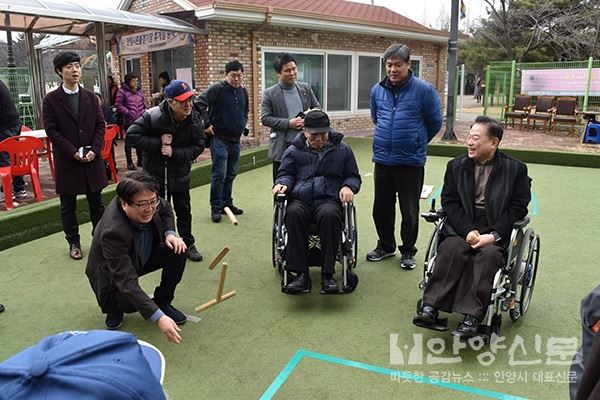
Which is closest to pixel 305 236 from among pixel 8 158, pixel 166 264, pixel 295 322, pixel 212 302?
pixel 295 322

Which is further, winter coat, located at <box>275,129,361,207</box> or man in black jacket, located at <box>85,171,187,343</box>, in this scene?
winter coat, located at <box>275,129,361,207</box>

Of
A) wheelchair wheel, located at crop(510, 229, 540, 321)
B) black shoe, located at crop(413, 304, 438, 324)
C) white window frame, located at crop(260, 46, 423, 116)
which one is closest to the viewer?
black shoe, located at crop(413, 304, 438, 324)

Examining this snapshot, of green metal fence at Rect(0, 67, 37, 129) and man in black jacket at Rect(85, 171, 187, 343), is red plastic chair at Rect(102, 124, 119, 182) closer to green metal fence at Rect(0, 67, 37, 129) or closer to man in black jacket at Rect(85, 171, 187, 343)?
man in black jacket at Rect(85, 171, 187, 343)

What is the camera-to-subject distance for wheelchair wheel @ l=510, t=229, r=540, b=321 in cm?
250

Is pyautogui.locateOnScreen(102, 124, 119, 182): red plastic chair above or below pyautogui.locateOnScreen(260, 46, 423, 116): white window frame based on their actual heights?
below

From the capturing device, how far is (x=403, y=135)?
3207 millimetres

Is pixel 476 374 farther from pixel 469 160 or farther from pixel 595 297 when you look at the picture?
pixel 595 297

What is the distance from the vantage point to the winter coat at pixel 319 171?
3.01 meters

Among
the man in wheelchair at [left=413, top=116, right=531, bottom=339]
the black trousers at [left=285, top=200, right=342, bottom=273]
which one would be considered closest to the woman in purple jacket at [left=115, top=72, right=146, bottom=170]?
the black trousers at [left=285, top=200, right=342, bottom=273]

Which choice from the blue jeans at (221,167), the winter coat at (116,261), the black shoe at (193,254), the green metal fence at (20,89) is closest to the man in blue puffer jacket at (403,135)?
the black shoe at (193,254)

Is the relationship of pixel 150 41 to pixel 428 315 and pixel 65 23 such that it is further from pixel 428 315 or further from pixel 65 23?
pixel 428 315

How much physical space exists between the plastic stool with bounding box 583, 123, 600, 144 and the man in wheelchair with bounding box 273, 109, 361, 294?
7485mm

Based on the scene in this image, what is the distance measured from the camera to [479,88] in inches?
982

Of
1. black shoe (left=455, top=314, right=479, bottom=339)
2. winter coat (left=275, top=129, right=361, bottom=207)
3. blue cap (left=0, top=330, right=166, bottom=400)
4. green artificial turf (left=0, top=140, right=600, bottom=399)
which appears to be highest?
blue cap (left=0, top=330, right=166, bottom=400)
